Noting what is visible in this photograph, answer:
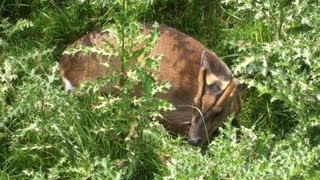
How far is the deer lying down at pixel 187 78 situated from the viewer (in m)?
5.64

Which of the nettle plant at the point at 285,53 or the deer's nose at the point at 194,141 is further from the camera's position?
the deer's nose at the point at 194,141

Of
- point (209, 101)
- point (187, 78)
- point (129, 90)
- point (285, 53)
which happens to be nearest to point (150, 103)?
point (129, 90)

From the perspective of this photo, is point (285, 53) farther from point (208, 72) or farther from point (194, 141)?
point (194, 141)

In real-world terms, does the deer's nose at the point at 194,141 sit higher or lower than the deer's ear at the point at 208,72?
lower

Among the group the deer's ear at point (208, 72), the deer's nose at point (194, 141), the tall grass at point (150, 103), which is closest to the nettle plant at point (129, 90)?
the tall grass at point (150, 103)

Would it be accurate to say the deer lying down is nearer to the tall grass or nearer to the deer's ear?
the deer's ear

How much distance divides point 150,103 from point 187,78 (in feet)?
2.70

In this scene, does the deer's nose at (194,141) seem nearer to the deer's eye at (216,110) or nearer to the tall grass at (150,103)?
the tall grass at (150,103)

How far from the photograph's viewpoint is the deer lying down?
5.64 meters

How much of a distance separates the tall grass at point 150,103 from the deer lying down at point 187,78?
0.46ft

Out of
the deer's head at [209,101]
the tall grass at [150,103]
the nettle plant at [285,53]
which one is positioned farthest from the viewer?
the deer's head at [209,101]

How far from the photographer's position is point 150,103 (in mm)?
5211

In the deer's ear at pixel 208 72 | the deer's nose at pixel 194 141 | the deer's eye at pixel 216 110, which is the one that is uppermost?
the deer's ear at pixel 208 72

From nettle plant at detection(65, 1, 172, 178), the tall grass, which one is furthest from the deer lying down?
nettle plant at detection(65, 1, 172, 178)
